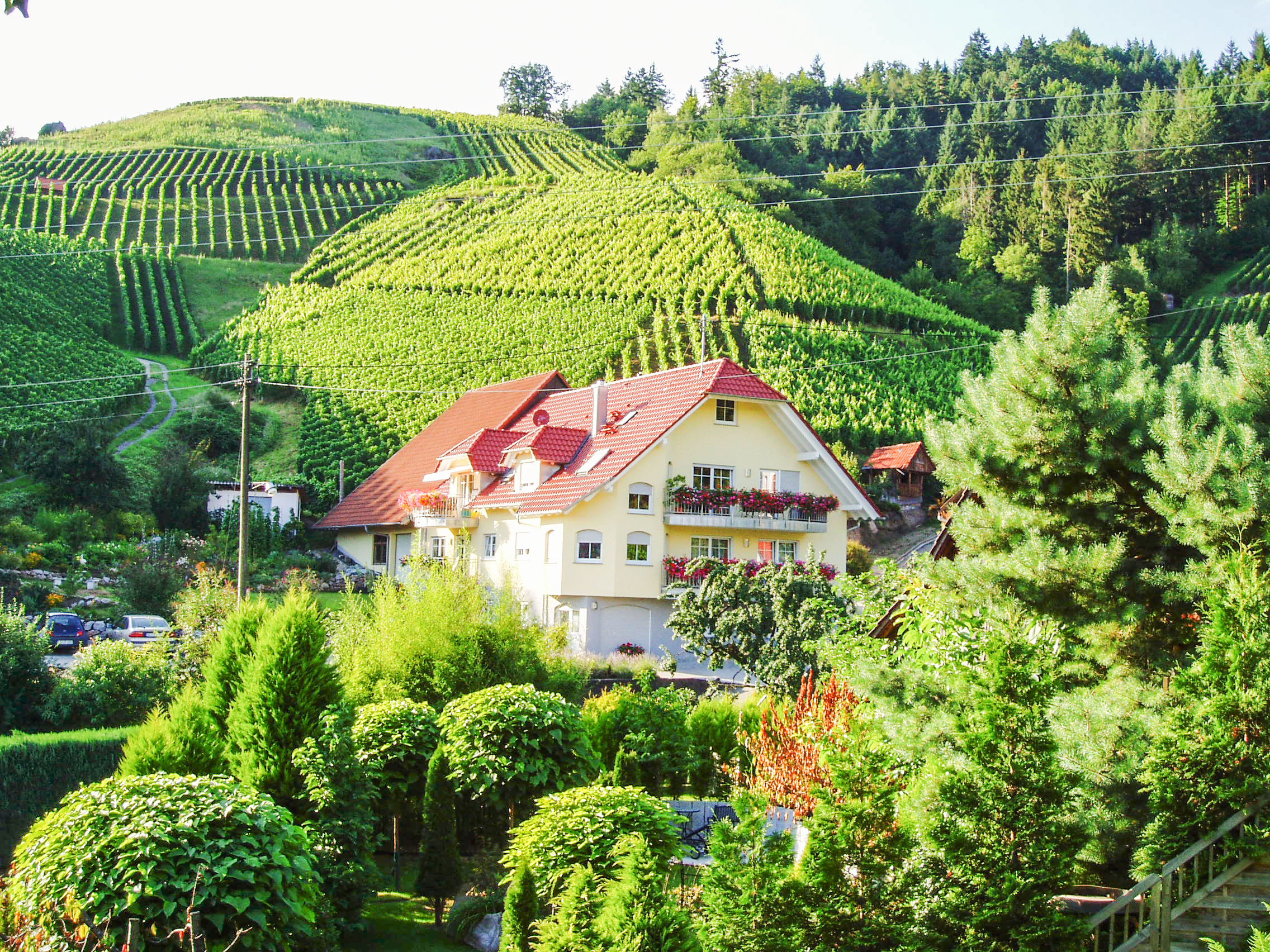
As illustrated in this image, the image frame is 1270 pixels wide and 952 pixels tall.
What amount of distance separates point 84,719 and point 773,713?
1080 cm

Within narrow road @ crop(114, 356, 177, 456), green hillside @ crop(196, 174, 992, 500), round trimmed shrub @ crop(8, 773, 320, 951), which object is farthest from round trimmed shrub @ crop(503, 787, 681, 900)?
green hillside @ crop(196, 174, 992, 500)

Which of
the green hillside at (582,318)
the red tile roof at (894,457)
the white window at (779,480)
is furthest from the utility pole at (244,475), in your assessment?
the red tile roof at (894,457)

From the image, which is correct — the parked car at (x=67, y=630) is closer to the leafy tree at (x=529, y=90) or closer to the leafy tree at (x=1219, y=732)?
the leafy tree at (x=1219, y=732)

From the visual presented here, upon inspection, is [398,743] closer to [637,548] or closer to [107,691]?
[107,691]

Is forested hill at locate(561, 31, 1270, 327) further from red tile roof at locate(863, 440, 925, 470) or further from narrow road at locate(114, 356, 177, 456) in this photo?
narrow road at locate(114, 356, 177, 456)

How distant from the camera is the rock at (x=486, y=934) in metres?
11.8

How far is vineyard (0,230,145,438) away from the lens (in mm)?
48938

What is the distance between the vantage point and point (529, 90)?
15775 centimetres

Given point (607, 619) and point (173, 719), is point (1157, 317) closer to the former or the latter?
point (607, 619)

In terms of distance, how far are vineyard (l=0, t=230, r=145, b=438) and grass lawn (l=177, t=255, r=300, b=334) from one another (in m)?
5.13

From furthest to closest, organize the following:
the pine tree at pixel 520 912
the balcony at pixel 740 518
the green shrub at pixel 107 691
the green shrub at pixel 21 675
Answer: the balcony at pixel 740 518 → the green shrub at pixel 107 691 → the green shrub at pixel 21 675 → the pine tree at pixel 520 912

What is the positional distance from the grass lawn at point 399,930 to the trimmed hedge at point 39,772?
358 centimetres

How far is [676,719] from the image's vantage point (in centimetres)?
1711

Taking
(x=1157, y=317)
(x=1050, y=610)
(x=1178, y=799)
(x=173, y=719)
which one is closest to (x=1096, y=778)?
(x=1178, y=799)
